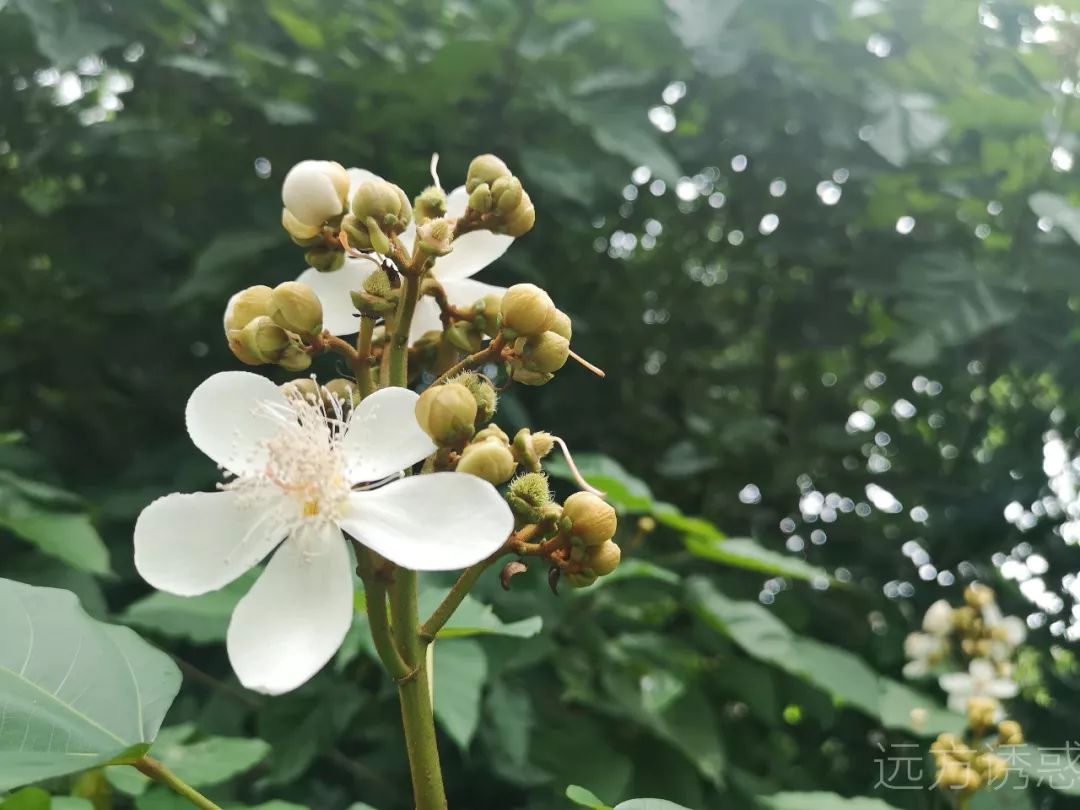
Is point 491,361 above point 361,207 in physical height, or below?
below

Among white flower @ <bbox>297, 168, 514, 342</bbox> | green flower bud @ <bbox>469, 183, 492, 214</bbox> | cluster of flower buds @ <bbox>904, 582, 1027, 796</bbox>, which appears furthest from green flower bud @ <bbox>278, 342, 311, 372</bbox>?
cluster of flower buds @ <bbox>904, 582, 1027, 796</bbox>

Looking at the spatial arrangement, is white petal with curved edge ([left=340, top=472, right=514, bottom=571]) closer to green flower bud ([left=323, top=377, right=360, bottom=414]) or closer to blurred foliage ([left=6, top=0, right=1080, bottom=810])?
green flower bud ([left=323, top=377, right=360, bottom=414])

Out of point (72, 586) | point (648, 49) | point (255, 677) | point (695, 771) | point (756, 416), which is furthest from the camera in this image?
point (756, 416)

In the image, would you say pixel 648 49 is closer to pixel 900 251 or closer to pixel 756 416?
pixel 900 251

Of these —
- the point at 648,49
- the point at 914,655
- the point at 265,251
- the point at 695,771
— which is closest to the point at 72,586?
the point at 265,251

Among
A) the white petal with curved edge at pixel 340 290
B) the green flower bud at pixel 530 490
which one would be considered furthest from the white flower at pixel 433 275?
the green flower bud at pixel 530 490

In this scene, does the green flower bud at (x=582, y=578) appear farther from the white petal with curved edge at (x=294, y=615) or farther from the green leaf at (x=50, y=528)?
the green leaf at (x=50, y=528)
